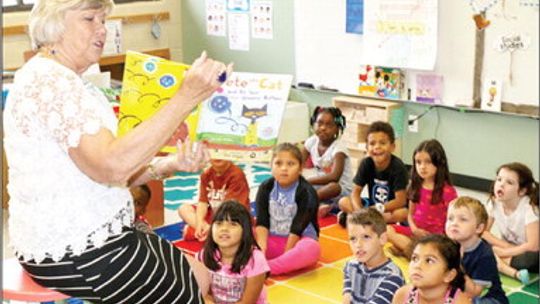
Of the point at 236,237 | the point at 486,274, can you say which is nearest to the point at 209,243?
the point at 236,237

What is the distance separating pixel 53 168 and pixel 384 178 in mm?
2241

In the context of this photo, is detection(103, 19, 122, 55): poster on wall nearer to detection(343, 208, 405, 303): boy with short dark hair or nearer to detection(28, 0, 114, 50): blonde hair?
detection(343, 208, 405, 303): boy with short dark hair

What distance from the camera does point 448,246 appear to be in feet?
7.28

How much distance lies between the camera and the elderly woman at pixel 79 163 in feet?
4.63

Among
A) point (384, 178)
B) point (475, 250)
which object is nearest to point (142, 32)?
point (384, 178)

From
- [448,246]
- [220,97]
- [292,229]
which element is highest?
[220,97]

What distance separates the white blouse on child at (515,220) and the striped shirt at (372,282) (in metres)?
0.73

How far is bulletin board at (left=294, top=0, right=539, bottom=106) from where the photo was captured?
13.1 feet

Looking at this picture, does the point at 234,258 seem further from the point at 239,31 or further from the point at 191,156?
the point at 239,31

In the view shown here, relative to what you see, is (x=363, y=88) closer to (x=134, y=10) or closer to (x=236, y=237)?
(x=134, y=10)

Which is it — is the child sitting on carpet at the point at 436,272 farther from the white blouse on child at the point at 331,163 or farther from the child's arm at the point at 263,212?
the white blouse on child at the point at 331,163

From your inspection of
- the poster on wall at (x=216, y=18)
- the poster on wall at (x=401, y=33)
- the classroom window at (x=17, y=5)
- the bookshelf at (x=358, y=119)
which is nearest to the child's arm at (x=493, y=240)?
the poster on wall at (x=401, y=33)

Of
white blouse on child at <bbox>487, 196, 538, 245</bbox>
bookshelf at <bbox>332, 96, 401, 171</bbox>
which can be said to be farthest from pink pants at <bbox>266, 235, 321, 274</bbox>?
bookshelf at <bbox>332, 96, 401, 171</bbox>

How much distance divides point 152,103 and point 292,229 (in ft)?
4.05
